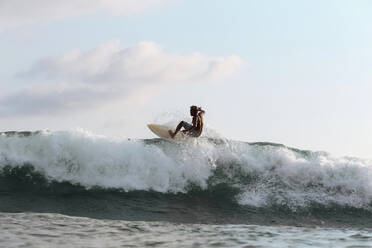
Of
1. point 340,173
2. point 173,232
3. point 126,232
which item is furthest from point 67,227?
point 340,173

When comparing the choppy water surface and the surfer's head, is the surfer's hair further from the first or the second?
the choppy water surface

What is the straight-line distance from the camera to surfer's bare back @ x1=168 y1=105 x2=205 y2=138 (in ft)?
48.8

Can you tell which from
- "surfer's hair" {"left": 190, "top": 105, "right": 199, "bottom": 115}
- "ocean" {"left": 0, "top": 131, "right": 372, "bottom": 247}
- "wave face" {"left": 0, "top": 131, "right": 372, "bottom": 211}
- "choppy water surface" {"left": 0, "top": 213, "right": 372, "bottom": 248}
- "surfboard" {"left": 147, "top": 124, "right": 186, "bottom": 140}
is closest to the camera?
"choppy water surface" {"left": 0, "top": 213, "right": 372, "bottom": 248}

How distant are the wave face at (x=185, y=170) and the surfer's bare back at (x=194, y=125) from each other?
0.26m

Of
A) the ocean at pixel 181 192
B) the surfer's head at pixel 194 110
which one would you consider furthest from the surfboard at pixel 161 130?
the surfer's head at pixel 194 110

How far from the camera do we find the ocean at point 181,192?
948 cm

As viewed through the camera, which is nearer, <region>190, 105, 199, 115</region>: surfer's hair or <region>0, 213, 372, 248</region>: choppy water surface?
<region>0, 213, 372, 248</region>: choppy water surface

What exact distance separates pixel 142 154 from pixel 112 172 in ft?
3.63

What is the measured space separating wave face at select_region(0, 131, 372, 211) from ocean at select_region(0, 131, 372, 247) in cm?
3

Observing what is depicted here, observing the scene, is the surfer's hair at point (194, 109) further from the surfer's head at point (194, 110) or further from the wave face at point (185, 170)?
the wave face at point (185, 170)

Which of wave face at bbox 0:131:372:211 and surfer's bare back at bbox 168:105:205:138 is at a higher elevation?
surfer's bare back at bbox 168:105:205:138

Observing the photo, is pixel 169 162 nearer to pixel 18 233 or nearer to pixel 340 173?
pixel 340 173

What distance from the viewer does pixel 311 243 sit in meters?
8.79

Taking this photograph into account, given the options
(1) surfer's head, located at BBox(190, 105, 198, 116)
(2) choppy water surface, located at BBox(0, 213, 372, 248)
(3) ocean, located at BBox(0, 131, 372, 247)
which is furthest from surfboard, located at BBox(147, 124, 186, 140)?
(2) choppy water surface, located at BBox(0, 213, 372, 248)
